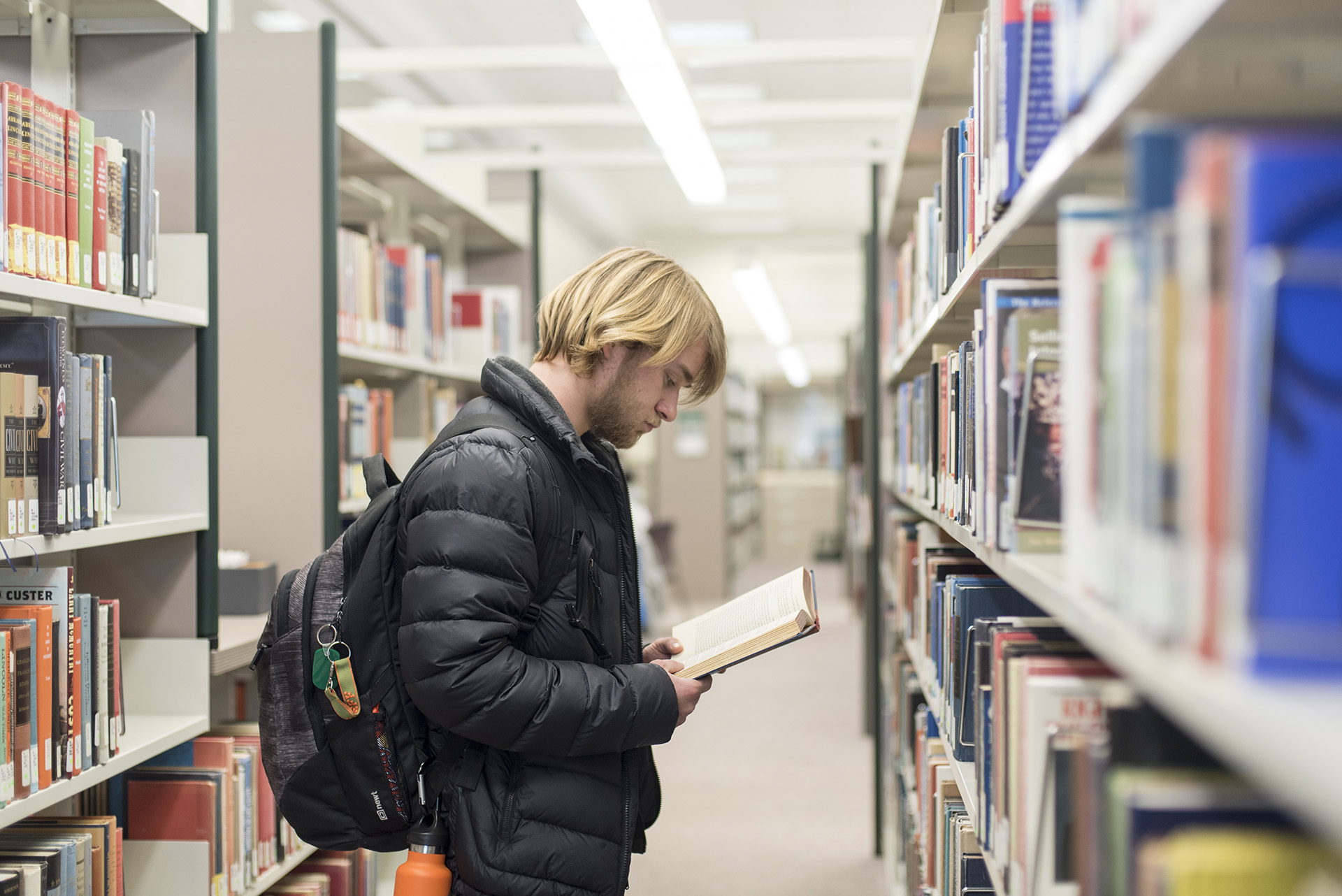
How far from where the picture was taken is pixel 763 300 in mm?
6871

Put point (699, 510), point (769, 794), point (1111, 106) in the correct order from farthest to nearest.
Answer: point (699, 510) < point (769, 794) < point (1111, 106)

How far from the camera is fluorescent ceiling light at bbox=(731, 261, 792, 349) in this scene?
232 inches

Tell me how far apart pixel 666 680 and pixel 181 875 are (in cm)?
107

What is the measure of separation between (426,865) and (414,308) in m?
2.16

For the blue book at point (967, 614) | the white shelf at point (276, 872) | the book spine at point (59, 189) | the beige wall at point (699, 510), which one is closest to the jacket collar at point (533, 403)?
the blue book at point (967, 614)

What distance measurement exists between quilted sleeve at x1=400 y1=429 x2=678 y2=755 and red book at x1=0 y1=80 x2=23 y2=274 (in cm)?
67

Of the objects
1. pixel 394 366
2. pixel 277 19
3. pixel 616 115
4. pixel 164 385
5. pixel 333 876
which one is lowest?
pixel 333 876

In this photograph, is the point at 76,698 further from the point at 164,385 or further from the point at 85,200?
the point at 85,200

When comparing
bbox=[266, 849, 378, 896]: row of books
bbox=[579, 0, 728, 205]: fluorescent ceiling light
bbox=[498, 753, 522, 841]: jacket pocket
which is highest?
bbox=[579, 0, 728, 205]: fluorescent ceiling light

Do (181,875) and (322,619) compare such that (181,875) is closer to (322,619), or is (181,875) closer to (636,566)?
(322,619)

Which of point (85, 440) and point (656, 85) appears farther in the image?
point (656, 85)

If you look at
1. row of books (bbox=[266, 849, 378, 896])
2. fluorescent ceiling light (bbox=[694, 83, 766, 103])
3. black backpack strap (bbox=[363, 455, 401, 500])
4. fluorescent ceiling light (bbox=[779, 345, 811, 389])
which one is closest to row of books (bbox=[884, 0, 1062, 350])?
black backpack strap (bbox=[363, 455, 401, 500])

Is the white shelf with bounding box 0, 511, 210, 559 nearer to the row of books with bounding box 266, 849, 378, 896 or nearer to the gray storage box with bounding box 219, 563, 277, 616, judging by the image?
the gray storage box with bounding box 219, 563, 277, 616

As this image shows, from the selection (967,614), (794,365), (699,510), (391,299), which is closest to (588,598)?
(967,614)
